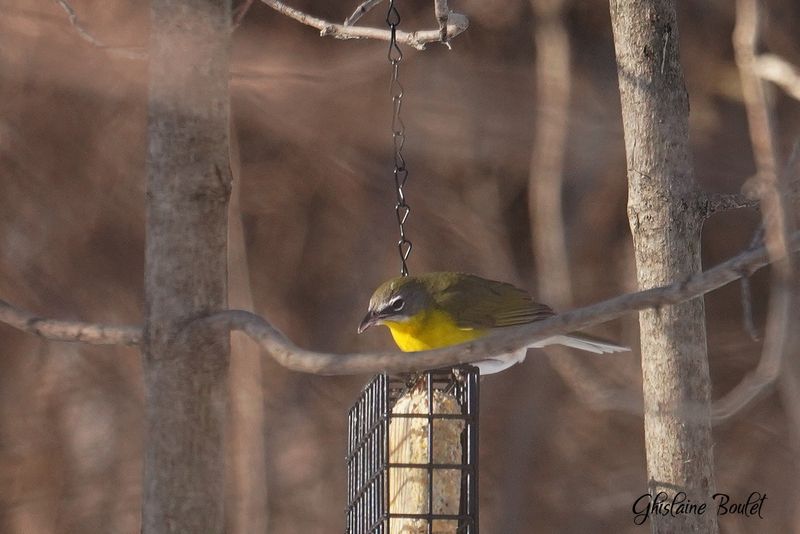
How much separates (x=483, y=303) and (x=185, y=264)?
8.56 ft

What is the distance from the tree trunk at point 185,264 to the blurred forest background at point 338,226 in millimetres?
4152

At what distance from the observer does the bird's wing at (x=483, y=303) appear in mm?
4820

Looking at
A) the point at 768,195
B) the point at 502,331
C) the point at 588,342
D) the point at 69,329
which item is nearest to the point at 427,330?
the point at 588,342

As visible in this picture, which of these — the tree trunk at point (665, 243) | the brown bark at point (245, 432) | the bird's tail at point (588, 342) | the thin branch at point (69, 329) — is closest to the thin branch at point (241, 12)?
the thin branch at point (69, 329)

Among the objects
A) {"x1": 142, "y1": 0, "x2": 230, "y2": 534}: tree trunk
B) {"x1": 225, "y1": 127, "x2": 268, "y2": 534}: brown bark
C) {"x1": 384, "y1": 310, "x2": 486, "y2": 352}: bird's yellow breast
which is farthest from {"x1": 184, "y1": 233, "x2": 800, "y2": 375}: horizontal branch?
{"x1": 225, "y1": 127, "x2": 268, "y2": 534}: brown bark

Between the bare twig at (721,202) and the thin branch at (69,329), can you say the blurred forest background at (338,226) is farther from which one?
the thin branch at (69,329)

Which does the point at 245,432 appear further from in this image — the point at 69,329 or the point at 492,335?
the point at 492,335

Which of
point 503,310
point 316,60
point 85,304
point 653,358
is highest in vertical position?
point 316,60

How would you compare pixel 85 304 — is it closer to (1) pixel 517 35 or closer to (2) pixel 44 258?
(2) pixel 44 258

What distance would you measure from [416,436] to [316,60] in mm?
3374

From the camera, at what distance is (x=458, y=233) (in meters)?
6.81

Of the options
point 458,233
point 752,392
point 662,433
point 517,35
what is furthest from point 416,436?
point 517,35

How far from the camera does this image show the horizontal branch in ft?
5.83

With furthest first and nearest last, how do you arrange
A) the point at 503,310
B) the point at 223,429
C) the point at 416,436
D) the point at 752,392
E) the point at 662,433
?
1. the point at 503,310
2. the point at 416,436
3. the point at 662,433
4. the point at 223,429
5. the point at 752,392
